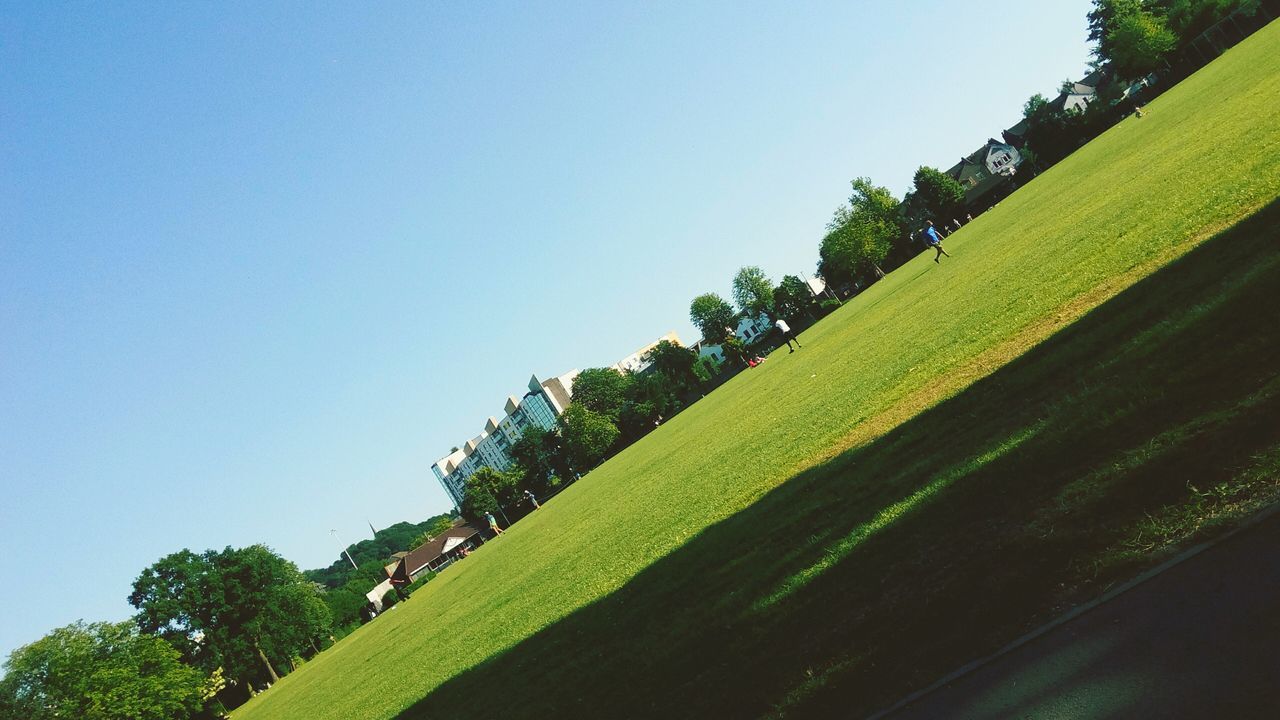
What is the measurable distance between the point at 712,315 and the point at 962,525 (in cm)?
12512

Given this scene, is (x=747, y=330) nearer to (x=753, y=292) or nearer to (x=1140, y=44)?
(x=753, y=292)

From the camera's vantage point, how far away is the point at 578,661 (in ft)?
27.0

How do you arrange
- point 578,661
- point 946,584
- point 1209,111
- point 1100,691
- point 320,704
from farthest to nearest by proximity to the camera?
point 1209,111 → point 320,704 → point 578,661 → point 946,584 → point 1100,691

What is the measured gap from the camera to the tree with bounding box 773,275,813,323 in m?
114

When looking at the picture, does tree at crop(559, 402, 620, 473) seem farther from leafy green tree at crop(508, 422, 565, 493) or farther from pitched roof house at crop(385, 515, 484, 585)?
pitched roof house at crop(385, 515, 484, 585)

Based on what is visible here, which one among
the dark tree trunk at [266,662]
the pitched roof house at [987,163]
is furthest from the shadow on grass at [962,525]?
the pitched roof house at [987,163]

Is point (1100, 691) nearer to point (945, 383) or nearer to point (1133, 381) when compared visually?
point (1133, 381)

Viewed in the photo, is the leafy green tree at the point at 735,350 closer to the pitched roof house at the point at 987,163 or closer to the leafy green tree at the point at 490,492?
the leafy green tree at the point at 490,492

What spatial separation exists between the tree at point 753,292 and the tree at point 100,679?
329 feet

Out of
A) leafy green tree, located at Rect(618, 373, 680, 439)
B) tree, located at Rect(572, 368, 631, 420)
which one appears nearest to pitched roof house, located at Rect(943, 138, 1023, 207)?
leafy green tree, located at Rect(618, 373, 680, 439)

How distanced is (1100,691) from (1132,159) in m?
26.5

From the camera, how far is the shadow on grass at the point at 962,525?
161 inches

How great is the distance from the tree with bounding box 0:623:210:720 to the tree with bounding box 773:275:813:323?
96.3m

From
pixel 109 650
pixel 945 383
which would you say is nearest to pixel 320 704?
pixel 945 383
